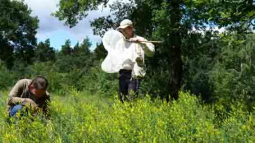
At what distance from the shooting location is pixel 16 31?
4350 centimetres

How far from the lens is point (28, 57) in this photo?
45.4 meters

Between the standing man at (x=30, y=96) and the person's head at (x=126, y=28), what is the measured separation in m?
1.55

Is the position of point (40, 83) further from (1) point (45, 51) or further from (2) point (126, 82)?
(1) point (45, 51)

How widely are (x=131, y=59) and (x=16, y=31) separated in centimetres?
3887

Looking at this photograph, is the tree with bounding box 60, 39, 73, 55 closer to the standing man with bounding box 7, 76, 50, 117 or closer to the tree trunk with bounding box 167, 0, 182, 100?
the tree trunk with bounding box 167, 0, 182, 100

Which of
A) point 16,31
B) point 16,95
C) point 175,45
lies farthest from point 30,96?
point 16,31

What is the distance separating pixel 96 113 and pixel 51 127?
721 mm

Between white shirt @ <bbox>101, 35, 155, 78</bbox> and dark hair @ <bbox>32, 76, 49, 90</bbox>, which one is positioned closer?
dark hair @ <bbox>32, 76, 49, 90</bbox>

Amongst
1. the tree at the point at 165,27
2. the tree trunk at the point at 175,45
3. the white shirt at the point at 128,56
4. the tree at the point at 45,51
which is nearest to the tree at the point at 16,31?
the tree at the point at 165,27

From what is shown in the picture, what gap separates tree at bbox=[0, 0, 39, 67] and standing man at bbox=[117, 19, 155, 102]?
3759cm

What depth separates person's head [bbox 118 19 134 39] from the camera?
21.0 ft

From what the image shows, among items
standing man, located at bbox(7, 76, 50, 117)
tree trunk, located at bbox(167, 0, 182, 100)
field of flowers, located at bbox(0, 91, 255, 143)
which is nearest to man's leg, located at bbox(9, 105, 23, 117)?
standing man, located at bbox(7, 76, 50, 117)

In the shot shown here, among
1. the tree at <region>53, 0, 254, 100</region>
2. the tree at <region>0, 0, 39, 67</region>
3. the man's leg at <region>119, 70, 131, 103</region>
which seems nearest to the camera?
the man's leg at <region>119, 70, 131, 103</region>

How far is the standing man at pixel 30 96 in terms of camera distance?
5473 millimetres
